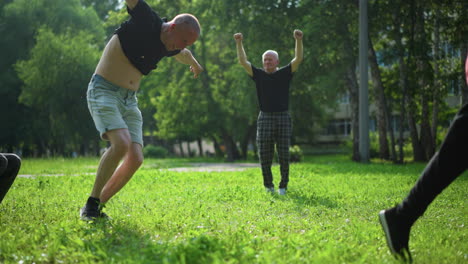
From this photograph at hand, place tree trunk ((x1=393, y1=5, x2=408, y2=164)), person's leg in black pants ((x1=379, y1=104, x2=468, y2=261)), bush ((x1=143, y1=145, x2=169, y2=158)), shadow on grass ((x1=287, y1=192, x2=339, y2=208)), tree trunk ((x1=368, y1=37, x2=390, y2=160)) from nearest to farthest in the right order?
1. person's leg in black pants ((x1=379, y1=104, x2=468, y2=261))
2. shadow on grass ((x1=287, y1=192, x2=339, y2=208))
3. tree trunk ((x1=393, y1=5, x2=408, y2=164))
4. tree trunk ((x1=368, y1=37, x2=390, y2=160))
5. bush ((x1=143, y1=145, x2=169, y2=158))

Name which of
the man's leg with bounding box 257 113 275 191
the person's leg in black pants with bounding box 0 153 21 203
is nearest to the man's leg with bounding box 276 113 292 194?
the man's leg with bounding box 257 113 275 191

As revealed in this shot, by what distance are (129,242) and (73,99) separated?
2870cm

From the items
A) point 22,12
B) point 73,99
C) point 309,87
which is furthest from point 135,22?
point 22,12

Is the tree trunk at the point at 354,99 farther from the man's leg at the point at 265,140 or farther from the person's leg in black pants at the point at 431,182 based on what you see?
the person's leg in black pants at the point at 431,182

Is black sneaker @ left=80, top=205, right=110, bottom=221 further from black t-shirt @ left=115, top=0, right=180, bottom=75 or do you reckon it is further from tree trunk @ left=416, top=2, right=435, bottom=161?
tree trunk @ left=416, top=2, right=435, bottom=161

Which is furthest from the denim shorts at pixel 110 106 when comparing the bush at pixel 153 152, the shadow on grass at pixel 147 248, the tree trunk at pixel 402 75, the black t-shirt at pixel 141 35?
the bush at pixel 153 152

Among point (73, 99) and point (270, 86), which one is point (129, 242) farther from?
point (73, 99)

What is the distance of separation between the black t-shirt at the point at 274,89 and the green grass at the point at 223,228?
4.51 feet

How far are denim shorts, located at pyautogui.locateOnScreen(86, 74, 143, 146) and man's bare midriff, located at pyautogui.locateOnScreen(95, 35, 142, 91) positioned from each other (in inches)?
2.2

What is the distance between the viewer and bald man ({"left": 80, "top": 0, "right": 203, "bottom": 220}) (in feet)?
14.9

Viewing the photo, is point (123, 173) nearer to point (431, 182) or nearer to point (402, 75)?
point (431, 182)

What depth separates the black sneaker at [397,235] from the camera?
3.20 metres

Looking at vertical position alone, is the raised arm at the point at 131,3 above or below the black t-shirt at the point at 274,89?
above

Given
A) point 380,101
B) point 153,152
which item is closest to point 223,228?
point 380,101
